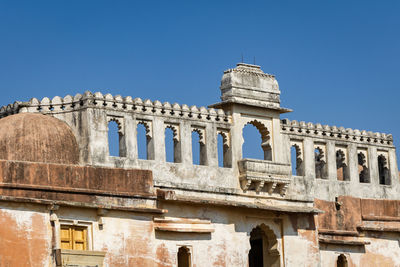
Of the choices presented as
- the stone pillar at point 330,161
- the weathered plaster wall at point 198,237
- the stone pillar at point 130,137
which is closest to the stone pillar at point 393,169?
the stone pillar at point 330,161

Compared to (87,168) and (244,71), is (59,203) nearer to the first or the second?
(87,168)

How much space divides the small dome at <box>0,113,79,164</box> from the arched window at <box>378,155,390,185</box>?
29.6 ft

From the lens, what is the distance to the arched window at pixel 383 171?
34.0m

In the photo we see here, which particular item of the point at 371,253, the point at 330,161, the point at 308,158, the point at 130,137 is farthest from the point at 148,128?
the point at 371,253

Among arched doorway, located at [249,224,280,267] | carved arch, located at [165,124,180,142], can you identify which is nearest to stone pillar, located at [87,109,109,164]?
carved arch, located at [165,124,180,142]

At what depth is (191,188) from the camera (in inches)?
1168

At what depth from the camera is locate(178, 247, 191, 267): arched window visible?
2942 cm

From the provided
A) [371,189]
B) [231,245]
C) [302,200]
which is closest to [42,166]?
[231,245]

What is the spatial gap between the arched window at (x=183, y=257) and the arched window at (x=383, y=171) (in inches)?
267

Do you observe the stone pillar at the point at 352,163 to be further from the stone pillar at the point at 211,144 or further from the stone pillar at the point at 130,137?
the stone pillar at the point at 130,137

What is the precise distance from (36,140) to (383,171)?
1018 cm

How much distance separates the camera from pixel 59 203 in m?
26.7

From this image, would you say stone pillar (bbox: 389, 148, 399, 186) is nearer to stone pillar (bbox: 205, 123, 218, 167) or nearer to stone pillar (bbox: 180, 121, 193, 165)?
stone pillar (bbox: 205, 123, 218, 167)

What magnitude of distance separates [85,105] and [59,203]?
2877mm
